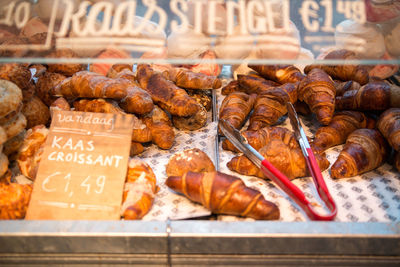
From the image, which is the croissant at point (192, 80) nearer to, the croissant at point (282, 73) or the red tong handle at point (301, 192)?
the croissant at point (282, 73)

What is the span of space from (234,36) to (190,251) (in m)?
0.82

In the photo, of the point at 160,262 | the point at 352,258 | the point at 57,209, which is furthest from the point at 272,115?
the point at 57,209

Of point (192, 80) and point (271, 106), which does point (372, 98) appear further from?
point (192, 80)

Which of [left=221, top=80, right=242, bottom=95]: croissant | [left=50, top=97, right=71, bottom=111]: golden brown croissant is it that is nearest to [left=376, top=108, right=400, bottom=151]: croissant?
[left=221, top=80, right=242, bottom=95]: croissant

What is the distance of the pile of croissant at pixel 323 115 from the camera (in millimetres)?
1613

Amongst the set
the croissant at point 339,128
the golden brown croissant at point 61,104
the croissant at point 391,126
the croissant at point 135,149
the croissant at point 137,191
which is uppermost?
the croissant at point 391,126

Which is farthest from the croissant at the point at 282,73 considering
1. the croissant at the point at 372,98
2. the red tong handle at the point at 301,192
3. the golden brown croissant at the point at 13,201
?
the golden brown croissant at the point at 13,201

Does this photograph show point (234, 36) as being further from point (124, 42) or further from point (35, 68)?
point (35, 68)

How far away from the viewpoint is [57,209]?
4.40 ft

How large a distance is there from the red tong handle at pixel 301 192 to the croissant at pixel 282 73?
80 cm

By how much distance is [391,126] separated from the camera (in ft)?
5.40

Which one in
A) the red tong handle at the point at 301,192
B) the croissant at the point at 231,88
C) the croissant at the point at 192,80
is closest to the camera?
the red tong handle at the point at 301,192

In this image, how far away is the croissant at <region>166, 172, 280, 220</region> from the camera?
4.41 feet

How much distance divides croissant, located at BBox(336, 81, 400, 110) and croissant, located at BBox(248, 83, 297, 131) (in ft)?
0.88
